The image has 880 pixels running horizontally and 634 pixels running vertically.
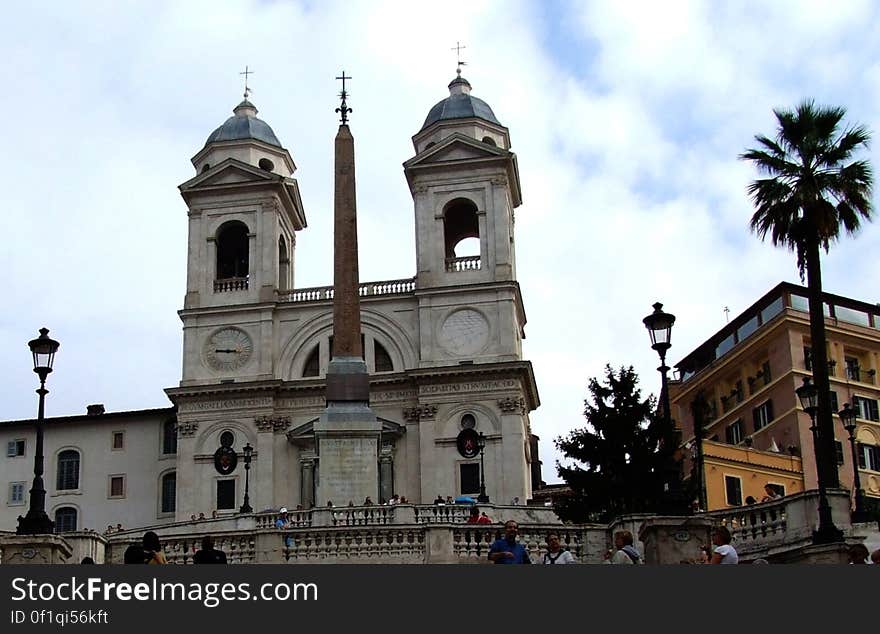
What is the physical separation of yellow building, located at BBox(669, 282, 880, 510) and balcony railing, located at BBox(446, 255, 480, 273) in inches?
512

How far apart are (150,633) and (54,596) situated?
115 cm

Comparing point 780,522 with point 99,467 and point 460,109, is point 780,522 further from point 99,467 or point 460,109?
point 99,467

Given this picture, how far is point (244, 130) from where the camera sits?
8075 centimetres

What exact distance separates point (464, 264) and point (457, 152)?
5544mm

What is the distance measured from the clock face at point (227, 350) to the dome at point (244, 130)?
10541 millimetres

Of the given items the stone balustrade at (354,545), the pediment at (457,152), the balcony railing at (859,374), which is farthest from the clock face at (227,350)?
the stone balustrade at (354,545)

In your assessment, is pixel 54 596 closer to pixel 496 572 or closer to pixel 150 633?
pixel 150 633

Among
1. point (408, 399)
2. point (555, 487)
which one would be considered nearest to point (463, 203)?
point (408, 399)

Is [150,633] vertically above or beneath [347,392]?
beneath

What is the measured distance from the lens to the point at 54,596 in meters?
17.0

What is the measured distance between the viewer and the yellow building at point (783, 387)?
74.4m

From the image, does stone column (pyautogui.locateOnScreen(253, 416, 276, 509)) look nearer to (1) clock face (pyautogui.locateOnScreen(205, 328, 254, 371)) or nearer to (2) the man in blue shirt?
(1) clock face (pyautogui.locateOnScreen(205, 328, 254, 371))

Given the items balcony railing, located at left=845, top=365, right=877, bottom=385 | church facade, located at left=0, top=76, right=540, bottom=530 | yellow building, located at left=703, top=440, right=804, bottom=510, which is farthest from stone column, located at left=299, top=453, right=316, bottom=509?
balcony railing, located at left=845, top=365, right=877, bottom=385

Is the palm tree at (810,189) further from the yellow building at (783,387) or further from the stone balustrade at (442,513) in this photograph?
the yellow building at (783,387)
